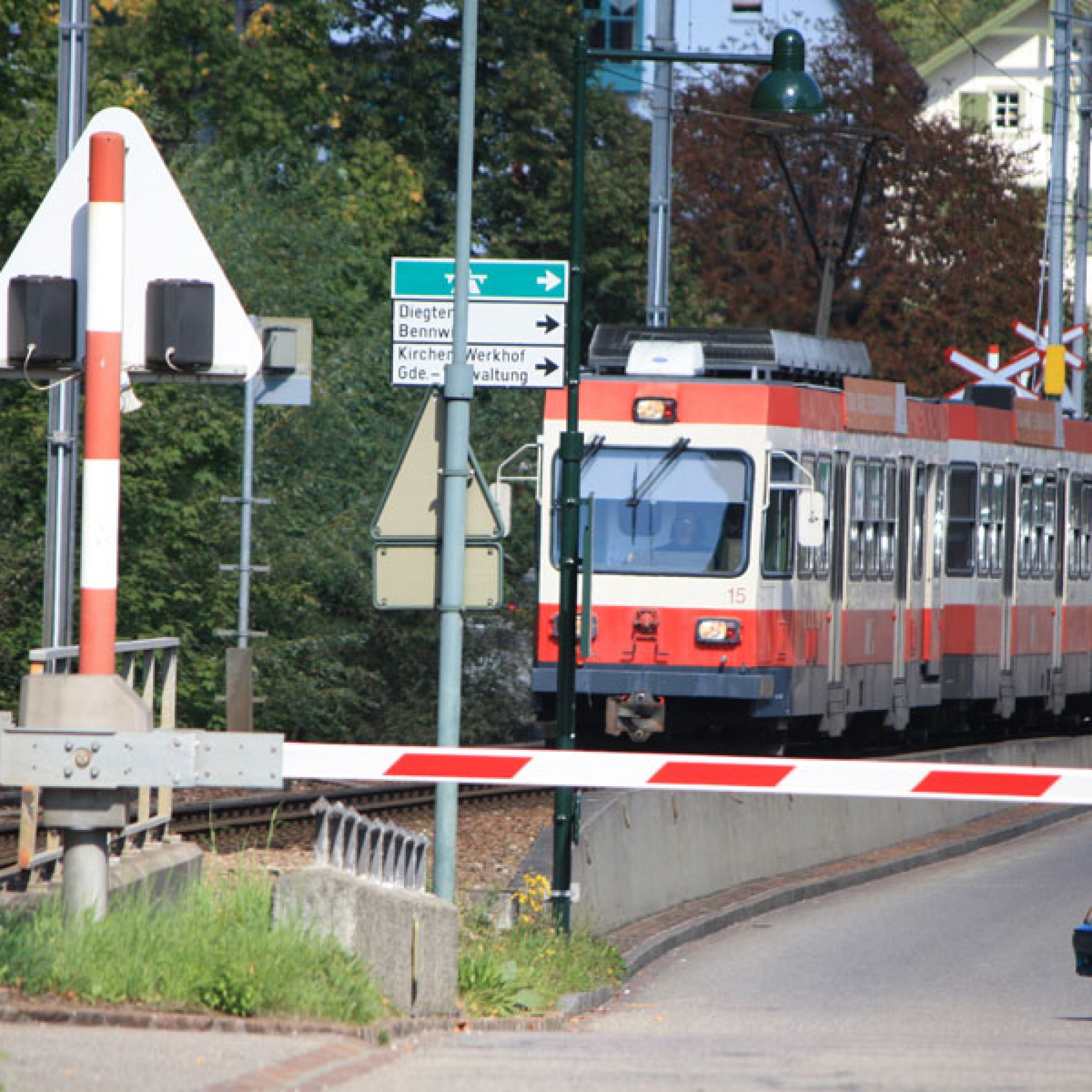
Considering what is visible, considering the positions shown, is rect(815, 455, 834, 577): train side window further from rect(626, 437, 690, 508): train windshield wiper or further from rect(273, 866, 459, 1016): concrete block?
rect(273, 866, 459, 1016): concrete block

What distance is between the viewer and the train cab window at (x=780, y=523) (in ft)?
80.2

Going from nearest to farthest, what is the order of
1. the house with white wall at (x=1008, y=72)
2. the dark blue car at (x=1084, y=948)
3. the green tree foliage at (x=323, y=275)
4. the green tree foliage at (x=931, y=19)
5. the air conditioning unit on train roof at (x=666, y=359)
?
the dark blue car at (x=1084, y=948) → the air conditioning unit on train roof at (x=666, y=359) → the green tree foliage at (x=323, y=275) → the green tree foliage at (x=931, y=19) → the house with white wall at (x=1008, y=72)

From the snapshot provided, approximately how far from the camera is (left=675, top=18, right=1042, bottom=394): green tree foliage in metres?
59.9

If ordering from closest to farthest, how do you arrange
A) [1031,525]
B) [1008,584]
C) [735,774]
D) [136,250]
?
1. [136,250]
2. [735,774]
3. [1008,584]
4. [1031,525]

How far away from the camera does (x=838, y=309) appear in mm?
60656

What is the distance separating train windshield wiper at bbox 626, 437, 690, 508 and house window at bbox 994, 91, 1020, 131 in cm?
8181

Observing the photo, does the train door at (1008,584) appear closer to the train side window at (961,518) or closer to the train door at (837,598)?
the train side window at (961,518)

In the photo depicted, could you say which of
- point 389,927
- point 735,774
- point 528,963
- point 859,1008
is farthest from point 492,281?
point 735,774

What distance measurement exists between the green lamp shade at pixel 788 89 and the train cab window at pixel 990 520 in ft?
38.9

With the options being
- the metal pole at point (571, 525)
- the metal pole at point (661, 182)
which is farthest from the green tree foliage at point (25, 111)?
the metal pole at point (571, 525)

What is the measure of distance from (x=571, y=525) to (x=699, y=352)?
8.57 m

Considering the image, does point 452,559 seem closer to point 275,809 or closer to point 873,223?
point 275,809

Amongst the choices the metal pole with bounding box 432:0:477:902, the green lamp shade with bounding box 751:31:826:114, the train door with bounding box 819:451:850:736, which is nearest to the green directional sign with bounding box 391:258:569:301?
the metal pole with bounding box 432:0:477:902

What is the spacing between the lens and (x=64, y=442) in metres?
18.7
